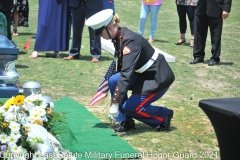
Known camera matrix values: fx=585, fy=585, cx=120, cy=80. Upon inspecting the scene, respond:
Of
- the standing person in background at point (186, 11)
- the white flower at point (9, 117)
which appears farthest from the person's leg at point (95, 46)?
the white flower at point (9, 117)

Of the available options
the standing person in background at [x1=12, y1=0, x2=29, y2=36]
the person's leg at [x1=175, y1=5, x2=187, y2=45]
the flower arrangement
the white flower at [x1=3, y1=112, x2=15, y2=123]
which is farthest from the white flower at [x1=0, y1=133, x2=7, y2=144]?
the standing person in background at [x1=12, y1=0, x2=29, y2=36]

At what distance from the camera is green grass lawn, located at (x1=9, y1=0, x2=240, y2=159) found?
6211 millimetres

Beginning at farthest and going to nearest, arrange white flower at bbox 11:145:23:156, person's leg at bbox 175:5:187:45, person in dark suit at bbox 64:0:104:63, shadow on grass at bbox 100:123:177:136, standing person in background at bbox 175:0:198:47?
1. person's leg at bbox 175:5:187:45
2. standing person in background at bbox 175:0:198:47
3. person in dark suit at bbox 64:0:104:63
4. shadow on grass at bbox 100:123:177:136
5. white flower at bbox 11:145:23:156

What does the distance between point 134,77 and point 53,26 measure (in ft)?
13.6

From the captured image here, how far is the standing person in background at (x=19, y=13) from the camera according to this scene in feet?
42.6

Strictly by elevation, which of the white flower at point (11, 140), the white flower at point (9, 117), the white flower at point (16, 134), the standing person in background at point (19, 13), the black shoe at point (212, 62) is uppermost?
the white flower at point (9, 117)

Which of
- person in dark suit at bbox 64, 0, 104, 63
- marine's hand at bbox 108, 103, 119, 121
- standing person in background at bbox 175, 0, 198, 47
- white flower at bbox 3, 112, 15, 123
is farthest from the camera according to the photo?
standing person in background at bbox 175, 0, 198, 47

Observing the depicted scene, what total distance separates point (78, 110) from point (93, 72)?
2293mm

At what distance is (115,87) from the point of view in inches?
254

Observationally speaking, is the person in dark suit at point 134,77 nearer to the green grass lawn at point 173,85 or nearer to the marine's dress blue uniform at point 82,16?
the green grass lawn at point 173,85

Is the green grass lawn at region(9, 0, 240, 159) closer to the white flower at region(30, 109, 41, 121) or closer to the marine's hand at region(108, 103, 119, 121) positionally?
the marine's hand at region(108, 103, 119, 121)

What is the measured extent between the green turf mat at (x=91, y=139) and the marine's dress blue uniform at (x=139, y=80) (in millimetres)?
322

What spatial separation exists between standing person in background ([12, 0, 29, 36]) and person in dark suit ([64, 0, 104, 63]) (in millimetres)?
2969

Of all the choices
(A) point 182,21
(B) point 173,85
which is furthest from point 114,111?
(A) point 182,21
